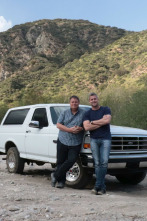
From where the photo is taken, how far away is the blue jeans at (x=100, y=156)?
6.25 m

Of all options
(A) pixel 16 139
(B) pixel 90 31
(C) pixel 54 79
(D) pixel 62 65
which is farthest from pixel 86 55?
(A) pixel 16 139

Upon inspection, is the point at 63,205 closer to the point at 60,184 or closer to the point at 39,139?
the point at 60,184

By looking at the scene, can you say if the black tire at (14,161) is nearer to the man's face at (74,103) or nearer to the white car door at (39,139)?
the white car door at (39,139)

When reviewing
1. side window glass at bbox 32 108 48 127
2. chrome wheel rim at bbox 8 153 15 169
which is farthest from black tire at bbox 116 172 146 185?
chrome wheel rim at bbox 8 153 15 169

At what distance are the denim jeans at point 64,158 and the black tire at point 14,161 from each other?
2231mm

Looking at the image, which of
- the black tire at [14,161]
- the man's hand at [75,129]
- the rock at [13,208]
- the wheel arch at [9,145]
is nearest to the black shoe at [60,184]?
the man's hand at [75,129]

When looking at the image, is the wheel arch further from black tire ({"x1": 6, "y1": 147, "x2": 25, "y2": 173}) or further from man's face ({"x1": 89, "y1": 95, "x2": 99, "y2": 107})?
man's face ({"x1": 89, "y1": 95, "x2": 99, "y2": 107})

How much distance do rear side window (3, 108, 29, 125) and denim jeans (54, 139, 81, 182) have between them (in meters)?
2.48

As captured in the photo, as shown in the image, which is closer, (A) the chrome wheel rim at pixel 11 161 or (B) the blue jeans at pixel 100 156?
(B) the blue jeans at pixel 100 156

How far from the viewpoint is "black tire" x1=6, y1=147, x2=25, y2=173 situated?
8820 mm

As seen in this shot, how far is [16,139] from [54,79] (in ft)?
174

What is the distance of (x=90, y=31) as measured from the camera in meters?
94.7

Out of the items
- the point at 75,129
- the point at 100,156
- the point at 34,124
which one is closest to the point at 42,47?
the point at 34,124

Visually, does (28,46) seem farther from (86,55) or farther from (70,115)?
(70,115)
